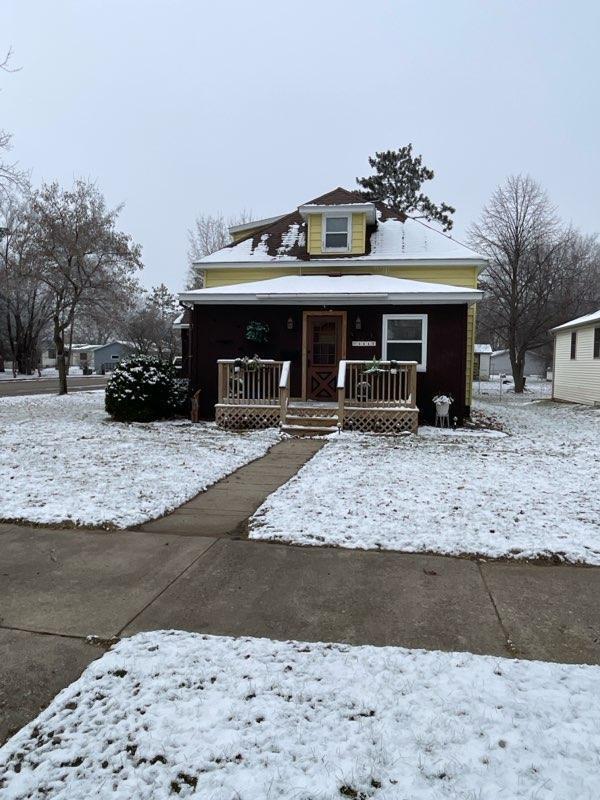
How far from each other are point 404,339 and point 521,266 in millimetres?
19029

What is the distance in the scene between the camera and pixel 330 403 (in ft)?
37.7

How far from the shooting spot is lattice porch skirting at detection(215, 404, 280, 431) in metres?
11.0

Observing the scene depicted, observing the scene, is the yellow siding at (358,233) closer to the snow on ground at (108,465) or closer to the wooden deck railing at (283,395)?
the wooden deck railing at (283,395)

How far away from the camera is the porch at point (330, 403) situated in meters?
10.6

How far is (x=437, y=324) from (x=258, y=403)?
4.37 m

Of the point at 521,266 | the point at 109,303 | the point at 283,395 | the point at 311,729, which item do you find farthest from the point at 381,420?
the point at 521,266

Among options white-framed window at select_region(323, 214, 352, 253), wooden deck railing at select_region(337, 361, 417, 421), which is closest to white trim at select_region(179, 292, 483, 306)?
wooden deck railing at select_region(337, 361, 417, 421)

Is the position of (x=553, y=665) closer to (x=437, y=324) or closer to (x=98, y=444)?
(x=98, y=444)

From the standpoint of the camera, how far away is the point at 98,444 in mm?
A: 8609


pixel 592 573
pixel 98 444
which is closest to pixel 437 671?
pixel 592 573

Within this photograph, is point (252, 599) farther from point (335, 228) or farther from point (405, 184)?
point (405, 184)

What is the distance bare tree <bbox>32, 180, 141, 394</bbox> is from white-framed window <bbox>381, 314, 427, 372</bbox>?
12.2m

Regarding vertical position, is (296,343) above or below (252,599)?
above

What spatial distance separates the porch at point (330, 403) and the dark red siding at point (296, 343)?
2.44ft
